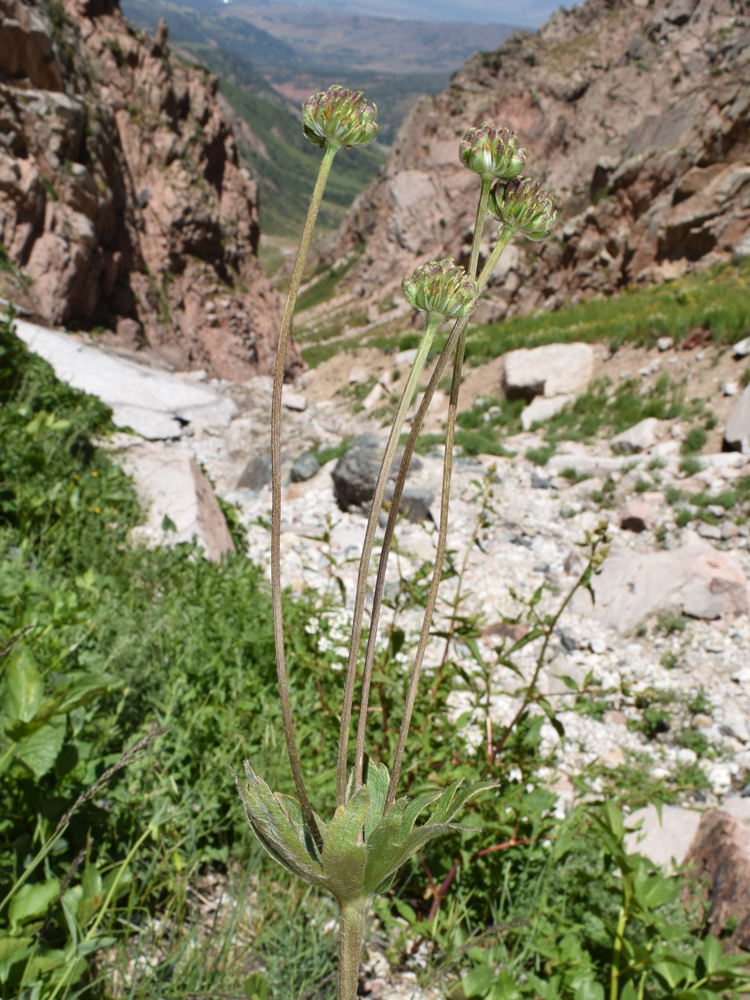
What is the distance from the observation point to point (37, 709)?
1685 millimetres

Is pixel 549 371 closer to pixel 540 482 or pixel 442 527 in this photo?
pixel 540 482

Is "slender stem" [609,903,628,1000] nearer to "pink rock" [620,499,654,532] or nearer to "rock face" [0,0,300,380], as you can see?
"pink rock" [620,499,654,532]

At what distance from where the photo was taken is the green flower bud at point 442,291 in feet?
2.72

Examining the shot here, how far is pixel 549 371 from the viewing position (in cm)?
1362

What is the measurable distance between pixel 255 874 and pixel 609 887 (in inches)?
48.1

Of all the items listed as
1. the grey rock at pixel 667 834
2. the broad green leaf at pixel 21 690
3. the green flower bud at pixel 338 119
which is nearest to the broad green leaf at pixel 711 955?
the grey rock at pixel 667 834

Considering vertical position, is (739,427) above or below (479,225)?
below

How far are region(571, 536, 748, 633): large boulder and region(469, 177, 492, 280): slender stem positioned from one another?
5647 mm

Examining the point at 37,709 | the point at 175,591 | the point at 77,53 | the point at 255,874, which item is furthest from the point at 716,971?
the point at 77,53

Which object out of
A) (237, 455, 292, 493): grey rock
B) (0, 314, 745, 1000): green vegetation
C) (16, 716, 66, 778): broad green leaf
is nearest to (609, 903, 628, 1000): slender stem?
(0, 314, 745, 1000): green vegetation

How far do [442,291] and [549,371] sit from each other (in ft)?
44.4

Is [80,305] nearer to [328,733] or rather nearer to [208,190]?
[208,190]

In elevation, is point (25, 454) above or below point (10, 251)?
below

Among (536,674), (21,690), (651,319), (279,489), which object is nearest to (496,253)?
(279,489)
